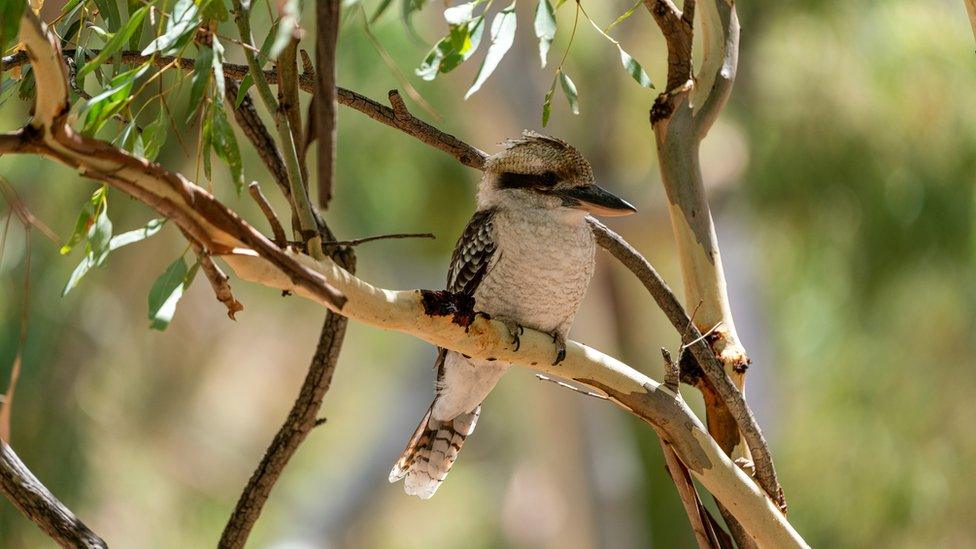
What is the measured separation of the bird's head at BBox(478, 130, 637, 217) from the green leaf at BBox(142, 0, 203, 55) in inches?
29.2

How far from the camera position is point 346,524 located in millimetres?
7719

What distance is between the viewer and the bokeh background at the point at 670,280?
19.4 ft

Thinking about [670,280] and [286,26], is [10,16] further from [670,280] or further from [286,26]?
[670,280]

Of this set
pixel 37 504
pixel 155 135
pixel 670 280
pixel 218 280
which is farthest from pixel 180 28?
pixel 670 280

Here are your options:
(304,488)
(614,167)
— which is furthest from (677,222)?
(304,488)

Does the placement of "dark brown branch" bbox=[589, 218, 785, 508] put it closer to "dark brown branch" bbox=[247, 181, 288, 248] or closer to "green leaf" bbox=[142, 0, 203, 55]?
"dark brown branch" bbox=[247, 181, 288, 248]

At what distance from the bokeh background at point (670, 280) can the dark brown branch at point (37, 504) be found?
348cm

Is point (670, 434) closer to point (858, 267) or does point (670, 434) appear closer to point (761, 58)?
point (858, 267)

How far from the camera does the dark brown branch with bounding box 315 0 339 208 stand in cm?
91

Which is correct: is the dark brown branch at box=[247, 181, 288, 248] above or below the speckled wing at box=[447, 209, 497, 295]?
below

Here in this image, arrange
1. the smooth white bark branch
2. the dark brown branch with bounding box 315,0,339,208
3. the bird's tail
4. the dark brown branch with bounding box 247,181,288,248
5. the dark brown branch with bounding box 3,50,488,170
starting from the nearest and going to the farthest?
the dark brown branch with bounding box 315,0,339,208, the smooth white bark branch, the dark brown branch with bounding box 247,181,288,248, the dark brown branch with bounding box 3,50,488,170, the bird's tail

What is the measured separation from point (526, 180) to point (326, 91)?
0.97 m

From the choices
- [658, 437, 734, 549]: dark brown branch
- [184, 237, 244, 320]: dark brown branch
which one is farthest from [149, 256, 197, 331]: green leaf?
[658, 437, 734, 549]: dark brown branch

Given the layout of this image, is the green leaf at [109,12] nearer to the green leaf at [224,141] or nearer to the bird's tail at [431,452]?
the green leaf at [224,141]
